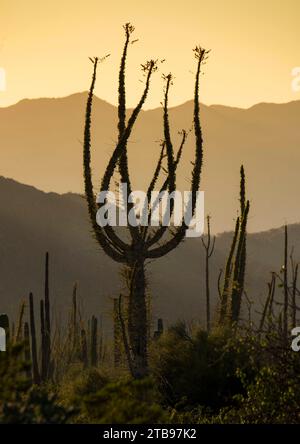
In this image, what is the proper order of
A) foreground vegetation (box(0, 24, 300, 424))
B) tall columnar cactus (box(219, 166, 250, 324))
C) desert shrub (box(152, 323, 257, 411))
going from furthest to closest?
tall columnar cactus (box(219, 166, 250, 324)) < desert shrub (box(152, 323, 257, 411)) < foreground vegetation (box(0, 24, 300, 424))

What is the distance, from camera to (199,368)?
18406mm

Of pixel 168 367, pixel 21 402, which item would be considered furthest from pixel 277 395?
pixel 21 402

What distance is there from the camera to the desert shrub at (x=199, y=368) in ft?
59.5

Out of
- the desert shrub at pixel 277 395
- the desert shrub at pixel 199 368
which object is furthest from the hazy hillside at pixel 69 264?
the desert shrub at pixel 277 395

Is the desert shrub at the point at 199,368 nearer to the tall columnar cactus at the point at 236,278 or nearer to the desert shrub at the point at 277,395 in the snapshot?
the desert shrub at the point at 277,395

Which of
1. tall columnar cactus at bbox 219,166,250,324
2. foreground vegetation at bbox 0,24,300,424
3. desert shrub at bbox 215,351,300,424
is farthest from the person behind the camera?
tall columnar cactus at bbox 219,166,250,324

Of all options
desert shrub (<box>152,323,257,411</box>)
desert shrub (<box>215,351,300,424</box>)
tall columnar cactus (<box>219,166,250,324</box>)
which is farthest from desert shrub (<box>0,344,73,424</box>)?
tall columnar cactus (<box>219,166,250,324</box>)

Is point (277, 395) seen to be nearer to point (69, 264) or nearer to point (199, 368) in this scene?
point (199, 368)

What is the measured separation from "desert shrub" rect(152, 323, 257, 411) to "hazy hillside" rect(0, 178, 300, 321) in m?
45.1

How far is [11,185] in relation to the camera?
97125mm

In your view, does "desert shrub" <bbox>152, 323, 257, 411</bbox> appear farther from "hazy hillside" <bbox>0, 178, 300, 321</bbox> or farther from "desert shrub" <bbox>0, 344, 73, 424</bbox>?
"hazy hillside" <bbox>0, 178, 300, 321</bbox>

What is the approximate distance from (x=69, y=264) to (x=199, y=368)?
209 feet

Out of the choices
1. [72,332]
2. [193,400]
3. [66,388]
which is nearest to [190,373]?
[193,400]

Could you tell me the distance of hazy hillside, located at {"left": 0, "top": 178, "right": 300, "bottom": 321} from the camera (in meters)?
75.3
